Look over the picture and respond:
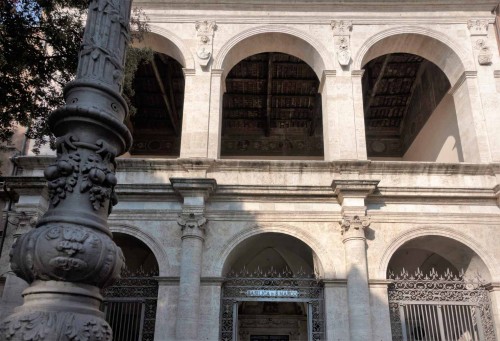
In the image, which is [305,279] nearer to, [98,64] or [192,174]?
[192,174]

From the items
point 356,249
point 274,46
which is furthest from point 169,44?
point 356,249

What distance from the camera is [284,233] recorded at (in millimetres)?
11031

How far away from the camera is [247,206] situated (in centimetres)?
1120

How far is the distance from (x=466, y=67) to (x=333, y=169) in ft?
14.6

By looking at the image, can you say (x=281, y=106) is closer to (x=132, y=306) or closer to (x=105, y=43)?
(x=132, y=306)

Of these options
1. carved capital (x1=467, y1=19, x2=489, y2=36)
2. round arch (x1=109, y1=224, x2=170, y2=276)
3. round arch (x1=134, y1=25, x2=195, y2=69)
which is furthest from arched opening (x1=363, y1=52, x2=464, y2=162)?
round arch (x1=109, y1=224, x2=170, y2=276)

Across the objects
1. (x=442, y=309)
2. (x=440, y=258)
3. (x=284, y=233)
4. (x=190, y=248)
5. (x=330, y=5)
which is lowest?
(x=442, y=309)

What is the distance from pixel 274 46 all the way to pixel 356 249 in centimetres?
597

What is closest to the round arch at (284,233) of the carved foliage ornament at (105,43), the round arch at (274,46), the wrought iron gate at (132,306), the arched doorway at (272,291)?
the arched doorway at (272,291)

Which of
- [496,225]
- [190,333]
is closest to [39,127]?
[190,333]

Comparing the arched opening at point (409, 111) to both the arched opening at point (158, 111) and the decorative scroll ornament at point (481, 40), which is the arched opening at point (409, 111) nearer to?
the decorative scroll ornament at point (481, 40)

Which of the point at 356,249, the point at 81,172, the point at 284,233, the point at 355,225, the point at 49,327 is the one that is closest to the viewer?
the point at 49,327

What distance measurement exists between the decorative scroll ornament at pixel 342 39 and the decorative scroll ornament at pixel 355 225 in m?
4.07

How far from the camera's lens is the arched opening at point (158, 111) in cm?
1729
